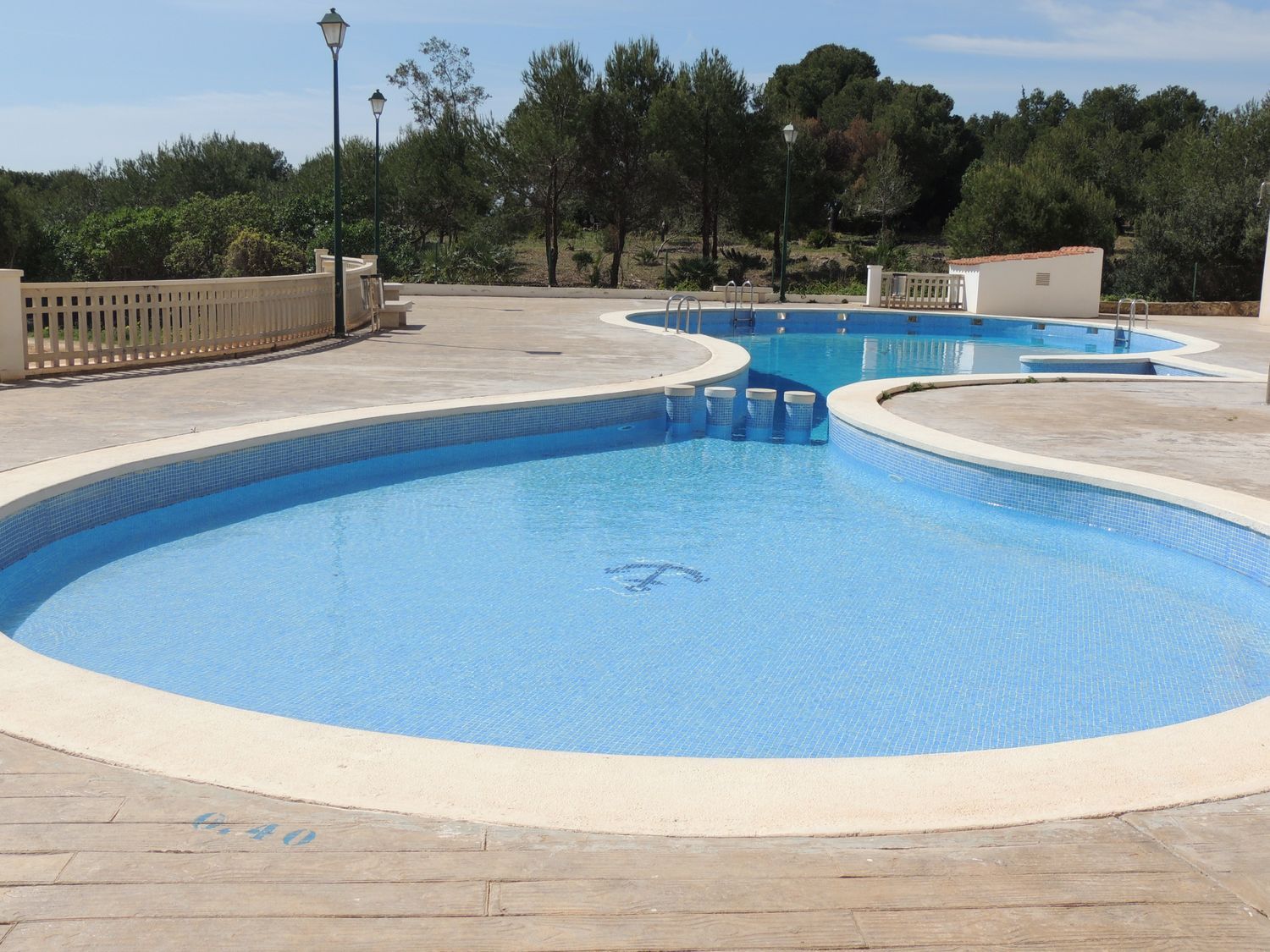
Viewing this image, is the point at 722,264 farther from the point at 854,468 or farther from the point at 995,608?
the point at 995,608

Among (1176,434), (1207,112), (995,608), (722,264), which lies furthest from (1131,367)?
(1207,112)

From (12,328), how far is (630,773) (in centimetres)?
982

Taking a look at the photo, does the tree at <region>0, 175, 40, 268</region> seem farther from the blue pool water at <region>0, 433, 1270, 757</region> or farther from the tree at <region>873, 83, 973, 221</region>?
the blue pool water at <region>0, 433, 1270, 757</region>

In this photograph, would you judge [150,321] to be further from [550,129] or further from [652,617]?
[550,129]

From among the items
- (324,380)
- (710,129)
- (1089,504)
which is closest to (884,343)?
(324,380)

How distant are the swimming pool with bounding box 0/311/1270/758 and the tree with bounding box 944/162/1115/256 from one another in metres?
27.5

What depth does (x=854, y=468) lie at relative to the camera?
9.98 metres

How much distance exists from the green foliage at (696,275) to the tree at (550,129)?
414 cm

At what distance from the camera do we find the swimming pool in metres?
4.95

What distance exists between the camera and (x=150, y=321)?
13.9 metres

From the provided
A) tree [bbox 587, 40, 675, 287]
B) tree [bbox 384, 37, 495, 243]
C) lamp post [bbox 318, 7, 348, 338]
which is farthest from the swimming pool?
tree [bbox 384, 37, 495, 243]

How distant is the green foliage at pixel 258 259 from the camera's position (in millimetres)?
23219

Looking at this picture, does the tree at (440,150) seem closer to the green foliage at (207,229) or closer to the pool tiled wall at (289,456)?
the green foliage at (207,229)

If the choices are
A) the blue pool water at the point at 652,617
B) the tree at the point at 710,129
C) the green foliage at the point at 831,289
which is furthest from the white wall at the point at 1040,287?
the blue pool water at the point at 652,617
